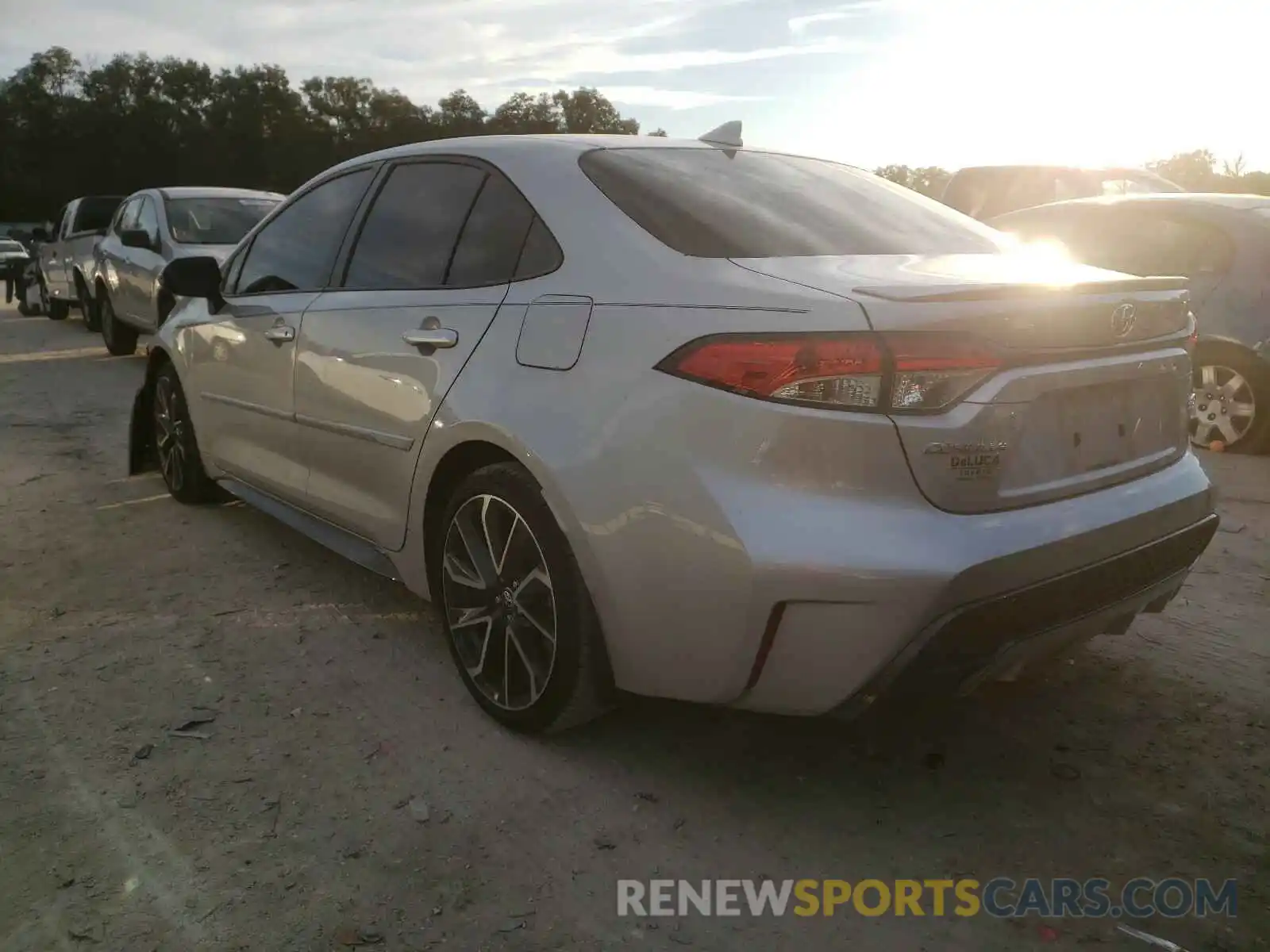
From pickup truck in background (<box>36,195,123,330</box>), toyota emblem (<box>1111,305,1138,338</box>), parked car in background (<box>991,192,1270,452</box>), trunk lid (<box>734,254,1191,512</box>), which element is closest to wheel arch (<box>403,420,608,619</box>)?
trunk lid (<box>734,254,1191,512</box>)

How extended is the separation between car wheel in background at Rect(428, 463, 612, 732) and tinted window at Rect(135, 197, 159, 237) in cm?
803

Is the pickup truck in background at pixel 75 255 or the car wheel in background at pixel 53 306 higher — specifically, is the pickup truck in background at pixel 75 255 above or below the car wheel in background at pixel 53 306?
above

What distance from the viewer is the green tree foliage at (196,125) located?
212ft

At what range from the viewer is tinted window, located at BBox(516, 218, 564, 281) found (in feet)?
9.44

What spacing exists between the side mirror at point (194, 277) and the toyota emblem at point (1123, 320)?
351 cm

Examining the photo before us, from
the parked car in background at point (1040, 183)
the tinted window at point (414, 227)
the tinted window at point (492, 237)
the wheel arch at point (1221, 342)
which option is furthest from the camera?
the parked car in background at point (1040, 183)

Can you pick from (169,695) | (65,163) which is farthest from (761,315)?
(65,163)

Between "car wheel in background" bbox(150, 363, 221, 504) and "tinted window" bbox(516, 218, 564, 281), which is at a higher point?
"tinted window" bbox(516, 218, 564, 281)

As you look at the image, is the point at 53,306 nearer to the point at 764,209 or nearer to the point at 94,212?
the point at 94,212

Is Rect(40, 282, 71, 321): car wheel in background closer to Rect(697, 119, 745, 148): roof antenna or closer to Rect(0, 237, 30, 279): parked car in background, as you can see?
Rect(0, 237, 30, 279): parked car in background

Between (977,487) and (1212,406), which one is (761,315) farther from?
(1212,406)

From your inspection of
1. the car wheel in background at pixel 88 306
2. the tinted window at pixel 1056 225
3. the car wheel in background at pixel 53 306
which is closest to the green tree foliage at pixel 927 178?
→ the tinted window at pixel 1056 225

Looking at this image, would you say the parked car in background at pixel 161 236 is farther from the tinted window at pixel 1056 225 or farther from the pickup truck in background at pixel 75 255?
the tinted window at pixel 1056 225

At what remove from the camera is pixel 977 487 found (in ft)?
7.47
